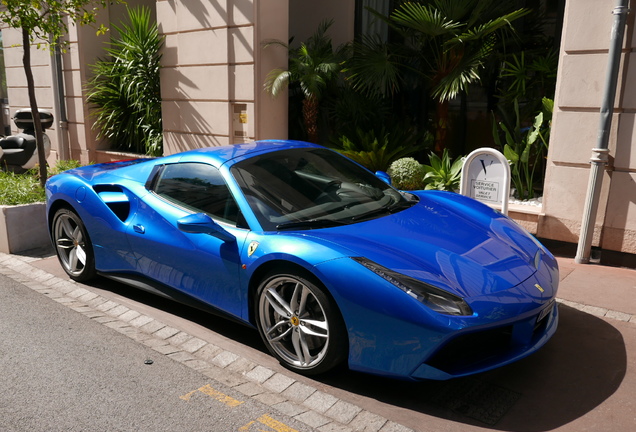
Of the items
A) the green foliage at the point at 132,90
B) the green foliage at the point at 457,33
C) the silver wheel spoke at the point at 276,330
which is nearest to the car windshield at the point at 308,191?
the silver wheel spoke at the point at 276,330

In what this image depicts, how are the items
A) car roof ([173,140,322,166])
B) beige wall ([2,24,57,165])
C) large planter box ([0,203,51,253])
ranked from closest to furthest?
car roof ([173,140,322,166]) < large planter box ([0,203,51,253]) < beige wall ([2,24,57,165])

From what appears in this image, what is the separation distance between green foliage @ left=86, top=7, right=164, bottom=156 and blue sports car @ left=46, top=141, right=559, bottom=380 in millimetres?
5794

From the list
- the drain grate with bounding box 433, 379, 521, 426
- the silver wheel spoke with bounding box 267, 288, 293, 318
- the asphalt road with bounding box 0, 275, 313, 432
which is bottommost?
the asphalt road with bounding box 0, 275, 313, 432

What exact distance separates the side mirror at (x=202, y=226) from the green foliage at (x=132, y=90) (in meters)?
7.11

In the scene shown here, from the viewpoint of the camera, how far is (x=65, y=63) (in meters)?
11.9

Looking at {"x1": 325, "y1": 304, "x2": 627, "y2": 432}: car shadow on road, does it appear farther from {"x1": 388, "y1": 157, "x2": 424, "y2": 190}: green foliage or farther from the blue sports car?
{"x1": 388, "y1": 157, "x2": 424, "y2": 190}: green foliage

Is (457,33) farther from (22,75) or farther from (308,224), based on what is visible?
(22,75)

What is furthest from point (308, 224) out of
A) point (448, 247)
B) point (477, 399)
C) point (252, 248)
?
point (477, 399)

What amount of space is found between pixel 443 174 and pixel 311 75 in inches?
96.2

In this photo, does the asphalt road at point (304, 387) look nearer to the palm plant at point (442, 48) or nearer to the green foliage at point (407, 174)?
the green foliage at point (407, 174)

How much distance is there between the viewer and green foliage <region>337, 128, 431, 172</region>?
8.05 meters

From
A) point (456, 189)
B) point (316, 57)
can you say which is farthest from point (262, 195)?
point (316, 57)

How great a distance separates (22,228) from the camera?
259 inches

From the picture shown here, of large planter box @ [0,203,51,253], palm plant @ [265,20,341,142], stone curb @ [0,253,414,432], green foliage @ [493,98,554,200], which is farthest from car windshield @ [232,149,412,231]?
palm plant @ [265,20,341,142]
